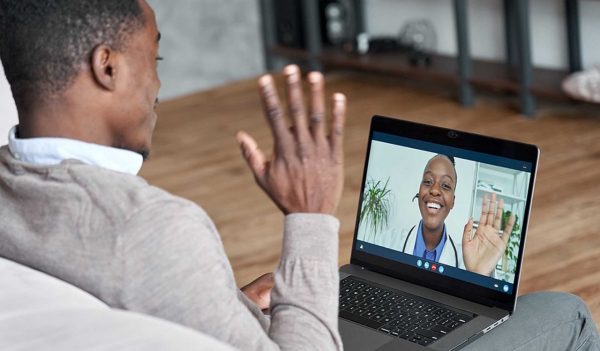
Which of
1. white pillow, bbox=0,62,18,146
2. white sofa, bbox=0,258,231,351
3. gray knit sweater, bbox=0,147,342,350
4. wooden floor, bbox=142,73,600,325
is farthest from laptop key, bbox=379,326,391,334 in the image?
wooden floor, bbox=142,73,600,325

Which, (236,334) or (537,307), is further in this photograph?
(537,307)

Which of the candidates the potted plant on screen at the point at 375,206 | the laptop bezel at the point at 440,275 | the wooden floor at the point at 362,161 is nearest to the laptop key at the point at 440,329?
the laptop bezel at the point at 440,275

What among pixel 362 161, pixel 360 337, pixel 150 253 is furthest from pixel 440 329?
pixel 362 161

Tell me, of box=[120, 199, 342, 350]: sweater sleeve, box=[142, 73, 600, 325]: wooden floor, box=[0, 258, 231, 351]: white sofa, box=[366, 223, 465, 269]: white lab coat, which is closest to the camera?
box=[0, 258, 231, 351]: white sofa

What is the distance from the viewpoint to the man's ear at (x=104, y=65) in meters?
1.24

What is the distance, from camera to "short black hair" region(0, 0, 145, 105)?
123 cm

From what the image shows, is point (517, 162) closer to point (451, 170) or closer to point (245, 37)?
point (451, 170)

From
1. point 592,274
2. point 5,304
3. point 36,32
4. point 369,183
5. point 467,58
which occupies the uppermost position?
point 36,32

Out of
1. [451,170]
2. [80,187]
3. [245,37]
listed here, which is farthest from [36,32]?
[245,37]

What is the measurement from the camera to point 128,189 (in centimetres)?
121

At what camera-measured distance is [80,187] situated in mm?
1212

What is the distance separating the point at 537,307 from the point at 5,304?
895mm

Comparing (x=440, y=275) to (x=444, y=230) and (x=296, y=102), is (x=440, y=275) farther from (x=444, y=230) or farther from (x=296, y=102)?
(x=296, y=102)

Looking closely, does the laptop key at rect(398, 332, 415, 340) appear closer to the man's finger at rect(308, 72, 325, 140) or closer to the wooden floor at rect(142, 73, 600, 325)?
the man's finger at rect(308, 72, 325, 140)
